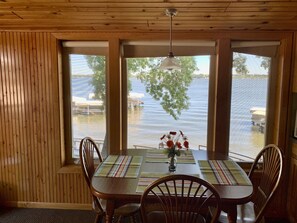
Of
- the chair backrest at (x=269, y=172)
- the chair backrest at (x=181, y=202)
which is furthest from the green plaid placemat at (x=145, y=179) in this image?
the chair backrest at (x=269, y=172)

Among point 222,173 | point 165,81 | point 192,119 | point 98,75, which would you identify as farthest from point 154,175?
point 98,75

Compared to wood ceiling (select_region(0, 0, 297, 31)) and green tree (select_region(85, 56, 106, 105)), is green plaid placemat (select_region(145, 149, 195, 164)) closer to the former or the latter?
green tree (select_region(85, 56, 106, 105))

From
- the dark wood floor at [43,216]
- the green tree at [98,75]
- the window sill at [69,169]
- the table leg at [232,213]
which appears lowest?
the dark wood floor at [43,216]

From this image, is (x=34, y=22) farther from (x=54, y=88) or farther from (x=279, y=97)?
(x=279, y=97)

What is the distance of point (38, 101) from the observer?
9.61ft

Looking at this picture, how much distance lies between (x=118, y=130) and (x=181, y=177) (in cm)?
152

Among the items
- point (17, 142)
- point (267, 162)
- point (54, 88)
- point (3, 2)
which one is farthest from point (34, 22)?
point (267, 162)

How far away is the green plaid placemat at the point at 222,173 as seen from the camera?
189cm

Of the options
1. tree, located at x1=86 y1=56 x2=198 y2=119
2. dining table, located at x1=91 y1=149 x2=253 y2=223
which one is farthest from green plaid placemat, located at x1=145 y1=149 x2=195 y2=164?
tree, located at x1=86 y1=56 x2=198 y2=119

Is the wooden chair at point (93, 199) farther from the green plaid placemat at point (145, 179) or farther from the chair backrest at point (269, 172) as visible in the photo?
the chair backrest at point (269, 172)

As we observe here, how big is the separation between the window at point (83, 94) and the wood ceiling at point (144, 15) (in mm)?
336

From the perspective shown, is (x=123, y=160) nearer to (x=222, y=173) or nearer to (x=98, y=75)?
(x=222, y=173)

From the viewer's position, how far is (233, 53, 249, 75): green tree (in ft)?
9.48

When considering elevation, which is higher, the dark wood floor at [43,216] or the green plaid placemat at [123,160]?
the green plaid placemat at [123,160]
